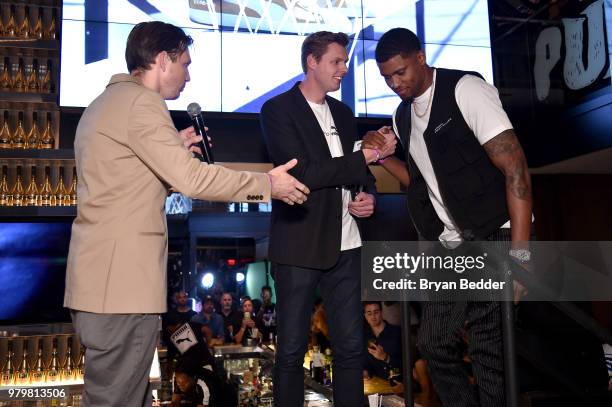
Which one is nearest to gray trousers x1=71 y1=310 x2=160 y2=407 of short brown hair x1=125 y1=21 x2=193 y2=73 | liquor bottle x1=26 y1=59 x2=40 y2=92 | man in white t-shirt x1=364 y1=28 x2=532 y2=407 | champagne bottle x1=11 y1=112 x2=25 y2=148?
short brown hair x1=125 y1=21 x2=193 y2=73

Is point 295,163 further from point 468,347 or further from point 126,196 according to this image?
point 468,347

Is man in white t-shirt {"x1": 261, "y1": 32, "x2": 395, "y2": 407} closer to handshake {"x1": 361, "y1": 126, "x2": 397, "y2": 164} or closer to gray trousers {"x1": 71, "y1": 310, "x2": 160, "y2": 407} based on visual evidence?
handshake {"x1": 361, "y1": 126, "x2": 397, "y2": 164}

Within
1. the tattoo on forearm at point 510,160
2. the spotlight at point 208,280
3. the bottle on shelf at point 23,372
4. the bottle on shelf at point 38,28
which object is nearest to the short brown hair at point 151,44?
the tattoo on forearm at point 510,160

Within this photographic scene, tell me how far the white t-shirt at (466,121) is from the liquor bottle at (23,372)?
2529mm

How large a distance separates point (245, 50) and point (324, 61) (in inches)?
114

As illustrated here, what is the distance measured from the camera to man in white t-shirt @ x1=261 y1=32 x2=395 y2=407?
7.20 feet

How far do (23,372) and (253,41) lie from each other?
3.20m

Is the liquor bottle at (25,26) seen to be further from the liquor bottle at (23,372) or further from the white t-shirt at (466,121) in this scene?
the white t-shirt at (466,121)

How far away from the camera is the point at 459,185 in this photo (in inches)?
83.5

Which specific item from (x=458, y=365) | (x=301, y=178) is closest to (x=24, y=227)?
(x=301, y=178)

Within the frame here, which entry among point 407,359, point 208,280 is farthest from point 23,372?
point 208,280

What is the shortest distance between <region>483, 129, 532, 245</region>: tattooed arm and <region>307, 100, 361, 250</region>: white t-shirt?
0.60 metres

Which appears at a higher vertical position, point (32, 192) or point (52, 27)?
point (52, 27)

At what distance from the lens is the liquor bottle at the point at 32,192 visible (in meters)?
3.64
